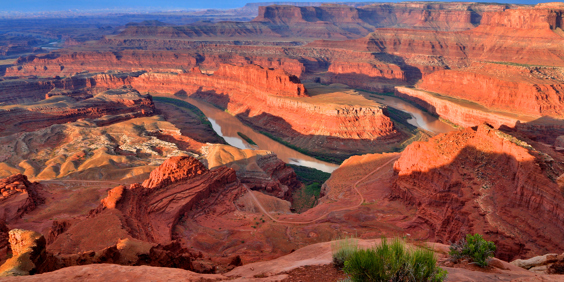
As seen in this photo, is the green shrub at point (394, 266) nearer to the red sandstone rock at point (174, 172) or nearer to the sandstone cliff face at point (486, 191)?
the sandstone cliff face at point (486, 191)

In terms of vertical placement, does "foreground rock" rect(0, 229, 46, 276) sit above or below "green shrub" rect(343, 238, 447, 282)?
below

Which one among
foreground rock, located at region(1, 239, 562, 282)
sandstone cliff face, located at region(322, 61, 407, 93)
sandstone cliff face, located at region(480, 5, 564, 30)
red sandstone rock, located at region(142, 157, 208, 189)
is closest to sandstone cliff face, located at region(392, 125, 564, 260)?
foreground rock, located at region(1, 239, 562, 282)

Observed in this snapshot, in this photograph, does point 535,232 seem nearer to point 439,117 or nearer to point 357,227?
point 357,227

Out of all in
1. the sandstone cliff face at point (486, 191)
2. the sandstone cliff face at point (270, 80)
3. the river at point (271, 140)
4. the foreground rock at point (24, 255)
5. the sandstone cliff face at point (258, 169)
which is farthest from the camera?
the sandstone cliff face at point (270, 80)

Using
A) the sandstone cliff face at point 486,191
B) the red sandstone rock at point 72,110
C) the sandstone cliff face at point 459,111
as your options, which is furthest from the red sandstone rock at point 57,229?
the sandstone cliff face at point 459,111

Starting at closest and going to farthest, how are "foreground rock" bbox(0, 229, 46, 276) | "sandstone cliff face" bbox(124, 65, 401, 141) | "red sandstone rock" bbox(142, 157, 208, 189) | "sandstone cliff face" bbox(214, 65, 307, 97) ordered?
"foreground rock" bbox(0, 229, 46, 276) → "red sandstone rock" bbox(142, 157, 208, 189) → "sandstone cliff face" bbox(124, 65, 401, 141) → "sandstone cliff face" bbox(214, 65, 307, 97)

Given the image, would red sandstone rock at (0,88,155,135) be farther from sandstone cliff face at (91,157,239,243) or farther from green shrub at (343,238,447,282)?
green shrub at (343,238,447,282)

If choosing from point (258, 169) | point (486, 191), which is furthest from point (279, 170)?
point (486, 191)
